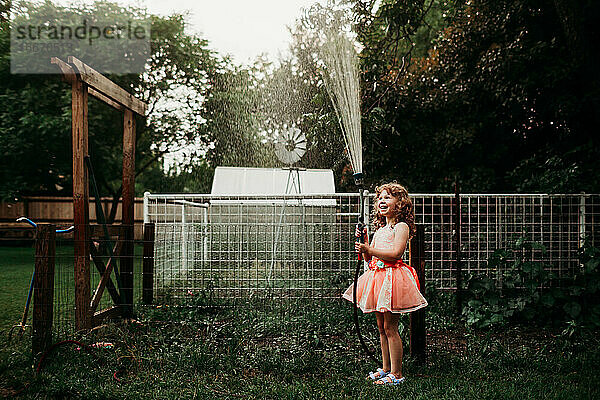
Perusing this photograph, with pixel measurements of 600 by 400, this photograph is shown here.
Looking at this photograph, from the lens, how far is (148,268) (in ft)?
18.5

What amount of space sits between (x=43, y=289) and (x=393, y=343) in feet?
8.65

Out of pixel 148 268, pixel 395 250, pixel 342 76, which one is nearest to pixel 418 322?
pixel 395 250

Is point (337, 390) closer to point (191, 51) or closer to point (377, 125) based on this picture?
point (377, 125)

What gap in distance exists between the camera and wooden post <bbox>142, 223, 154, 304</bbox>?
5.50 metres

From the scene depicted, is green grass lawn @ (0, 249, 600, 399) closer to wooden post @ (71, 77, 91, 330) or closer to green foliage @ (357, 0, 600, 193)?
wooden post @ (71, 77, 91, 330)

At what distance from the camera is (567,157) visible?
6.89m

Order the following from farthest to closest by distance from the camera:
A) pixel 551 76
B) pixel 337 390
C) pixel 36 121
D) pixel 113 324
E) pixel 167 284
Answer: pixel 36 121 → pixel 551 76 → pixel 167 284 → pixel 113 324 → pixel 337 390

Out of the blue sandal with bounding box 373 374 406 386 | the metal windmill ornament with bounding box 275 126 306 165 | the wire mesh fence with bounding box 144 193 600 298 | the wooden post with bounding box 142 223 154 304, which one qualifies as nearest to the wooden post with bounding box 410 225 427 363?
the blue sandal with bounding box 373 374 406 386

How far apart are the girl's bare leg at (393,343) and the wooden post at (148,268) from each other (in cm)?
265

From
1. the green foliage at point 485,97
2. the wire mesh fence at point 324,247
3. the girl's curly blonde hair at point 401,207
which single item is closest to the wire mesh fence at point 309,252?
the wire mesh fence at point 324,247

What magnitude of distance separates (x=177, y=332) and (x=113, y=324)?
568mm

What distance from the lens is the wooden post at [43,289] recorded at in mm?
4074

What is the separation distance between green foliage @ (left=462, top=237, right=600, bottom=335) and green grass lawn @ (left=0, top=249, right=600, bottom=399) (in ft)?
0.69

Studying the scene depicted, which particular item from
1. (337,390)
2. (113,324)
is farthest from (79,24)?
(337,390)
